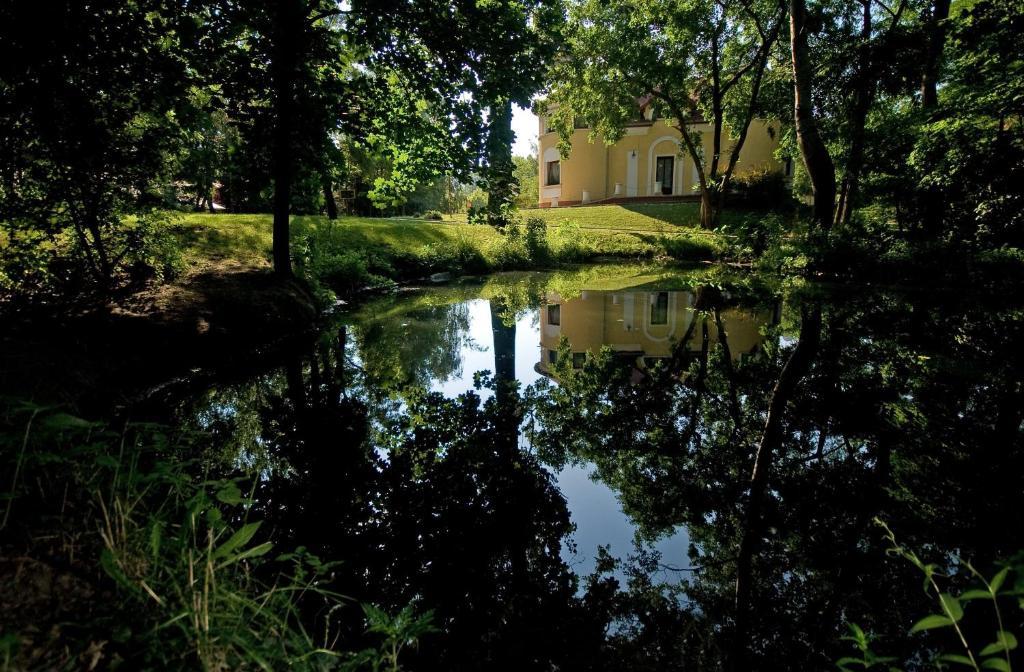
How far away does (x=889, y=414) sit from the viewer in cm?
437

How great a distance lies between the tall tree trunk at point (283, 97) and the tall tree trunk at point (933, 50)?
1404 centimetres

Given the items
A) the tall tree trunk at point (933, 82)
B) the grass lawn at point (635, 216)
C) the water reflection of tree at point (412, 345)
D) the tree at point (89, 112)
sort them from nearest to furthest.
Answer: the tree at point (89, 112) < the water reflection of tree at point (412, 345) < the tall tree trunk at point (933, 82) < the grass lawn at point (635, 216)

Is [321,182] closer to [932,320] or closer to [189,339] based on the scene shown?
[189,339]

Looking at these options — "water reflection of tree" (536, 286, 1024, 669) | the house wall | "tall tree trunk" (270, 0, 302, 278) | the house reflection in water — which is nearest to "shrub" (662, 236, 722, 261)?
the house reflection in water

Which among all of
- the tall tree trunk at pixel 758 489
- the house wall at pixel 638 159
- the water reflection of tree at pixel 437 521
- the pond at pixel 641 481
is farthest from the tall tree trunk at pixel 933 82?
the house wall at pixel 638 159

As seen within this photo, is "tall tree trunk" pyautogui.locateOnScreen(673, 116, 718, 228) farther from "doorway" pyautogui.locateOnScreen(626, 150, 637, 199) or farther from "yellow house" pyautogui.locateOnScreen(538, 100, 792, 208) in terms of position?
"doorway" pyautogui.locateOnScreen(626, 150, 637, 199)

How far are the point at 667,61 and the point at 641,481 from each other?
22193 millimetres

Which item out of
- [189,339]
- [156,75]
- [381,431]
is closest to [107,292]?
[189,339]

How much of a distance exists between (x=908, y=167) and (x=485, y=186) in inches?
461

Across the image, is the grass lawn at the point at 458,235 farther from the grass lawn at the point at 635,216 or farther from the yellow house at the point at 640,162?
the yellow house at the point at 640,162

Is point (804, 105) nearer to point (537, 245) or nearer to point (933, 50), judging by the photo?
point (933, 50)

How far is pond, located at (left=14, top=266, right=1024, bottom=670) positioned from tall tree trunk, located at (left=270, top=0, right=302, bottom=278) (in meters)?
2.93

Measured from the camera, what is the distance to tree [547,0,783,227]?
19.1m

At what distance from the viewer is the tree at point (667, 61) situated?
19.1 m
